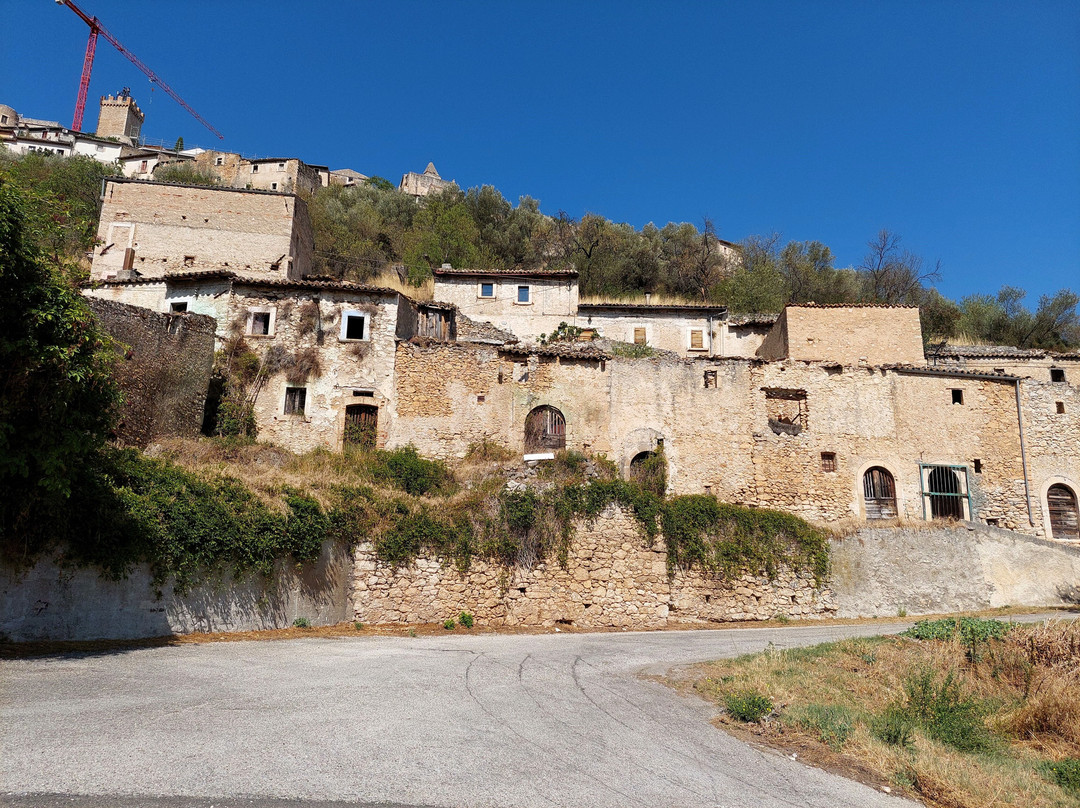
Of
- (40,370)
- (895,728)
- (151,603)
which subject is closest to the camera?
(895,728)

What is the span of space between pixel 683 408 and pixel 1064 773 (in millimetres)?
18944

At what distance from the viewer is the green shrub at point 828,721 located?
327 inches

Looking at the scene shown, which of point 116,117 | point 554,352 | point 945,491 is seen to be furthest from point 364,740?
point 116,117

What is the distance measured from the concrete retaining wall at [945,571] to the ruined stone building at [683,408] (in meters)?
3.68

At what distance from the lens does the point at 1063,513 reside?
2691 cm

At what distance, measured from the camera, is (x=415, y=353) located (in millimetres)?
25828

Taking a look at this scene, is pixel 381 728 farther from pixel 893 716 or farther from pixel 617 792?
pixel 893 716

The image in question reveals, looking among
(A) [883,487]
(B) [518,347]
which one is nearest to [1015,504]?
(A) [883,487]

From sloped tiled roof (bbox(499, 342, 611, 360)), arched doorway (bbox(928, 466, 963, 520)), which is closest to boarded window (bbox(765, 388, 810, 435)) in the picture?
arched doorway (bbox(928, 466, 963, 520))

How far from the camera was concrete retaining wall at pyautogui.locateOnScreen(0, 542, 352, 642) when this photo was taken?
12.4 metres

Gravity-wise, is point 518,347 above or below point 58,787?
above

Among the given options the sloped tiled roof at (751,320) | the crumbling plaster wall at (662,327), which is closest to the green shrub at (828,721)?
the crumbling plaster wall at (662,327)

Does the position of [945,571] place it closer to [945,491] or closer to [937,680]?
[945,491]

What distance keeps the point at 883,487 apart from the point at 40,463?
87.8ft
